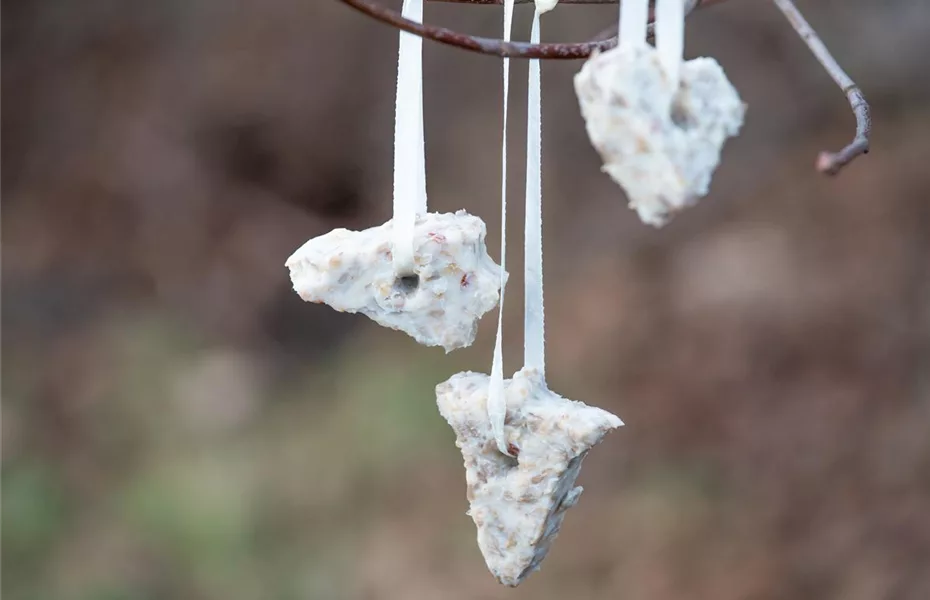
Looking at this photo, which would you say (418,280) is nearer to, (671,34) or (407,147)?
(407,147)

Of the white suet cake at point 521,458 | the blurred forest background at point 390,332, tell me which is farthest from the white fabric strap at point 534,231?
the blurred forest background at point 390,332

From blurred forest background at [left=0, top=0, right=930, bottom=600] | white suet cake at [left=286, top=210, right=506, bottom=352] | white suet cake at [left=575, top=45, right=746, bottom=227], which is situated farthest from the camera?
blurred forest background at [left=0, top=0, right=930, bottom=600]

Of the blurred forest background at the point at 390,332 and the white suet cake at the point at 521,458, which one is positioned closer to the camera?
the white suet cake at the point at 521,458

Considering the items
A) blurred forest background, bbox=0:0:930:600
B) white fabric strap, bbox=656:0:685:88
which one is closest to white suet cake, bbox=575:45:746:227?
white fabric strap, bbox=656:0:685:88

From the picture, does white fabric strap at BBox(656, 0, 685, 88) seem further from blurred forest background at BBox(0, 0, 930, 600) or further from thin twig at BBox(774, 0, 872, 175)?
blurred forest background at BBox(0, 0, 930, 600)

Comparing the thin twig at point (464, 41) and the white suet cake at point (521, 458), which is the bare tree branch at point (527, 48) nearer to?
the thin twig at point (464, 41)

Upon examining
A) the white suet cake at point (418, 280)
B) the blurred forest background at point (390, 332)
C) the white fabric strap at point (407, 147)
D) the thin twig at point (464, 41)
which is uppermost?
the thin twig at point (464, 41)

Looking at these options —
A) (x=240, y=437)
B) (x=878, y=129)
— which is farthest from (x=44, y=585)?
(x=878, y=129)

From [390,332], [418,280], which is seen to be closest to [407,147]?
[418,280]
